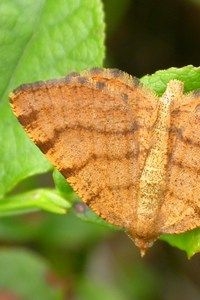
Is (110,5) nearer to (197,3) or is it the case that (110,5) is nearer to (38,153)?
(197,3)

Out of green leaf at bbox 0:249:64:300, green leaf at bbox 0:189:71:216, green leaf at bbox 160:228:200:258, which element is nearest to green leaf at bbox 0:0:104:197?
green leaf at bbox 0:189:71:216

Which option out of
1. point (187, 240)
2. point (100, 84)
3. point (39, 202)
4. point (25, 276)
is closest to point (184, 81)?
point (100, 84)

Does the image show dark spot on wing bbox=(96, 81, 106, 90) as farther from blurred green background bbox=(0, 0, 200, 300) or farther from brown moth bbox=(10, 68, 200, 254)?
blurred green background bbox=(0, 0, 200, 300)

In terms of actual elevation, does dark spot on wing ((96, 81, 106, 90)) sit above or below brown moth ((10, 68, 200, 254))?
above

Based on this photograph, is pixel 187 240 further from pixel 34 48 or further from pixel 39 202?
pixel 34 48

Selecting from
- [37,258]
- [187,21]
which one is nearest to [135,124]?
[37,258]

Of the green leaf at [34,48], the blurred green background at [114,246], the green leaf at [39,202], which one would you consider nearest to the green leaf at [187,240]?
the green leaf at [39,202]

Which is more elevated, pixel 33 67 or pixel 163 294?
pixel 33 67

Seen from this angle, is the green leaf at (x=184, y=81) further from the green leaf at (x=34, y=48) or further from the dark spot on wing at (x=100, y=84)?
the green leaf at (x=34, y=48)
